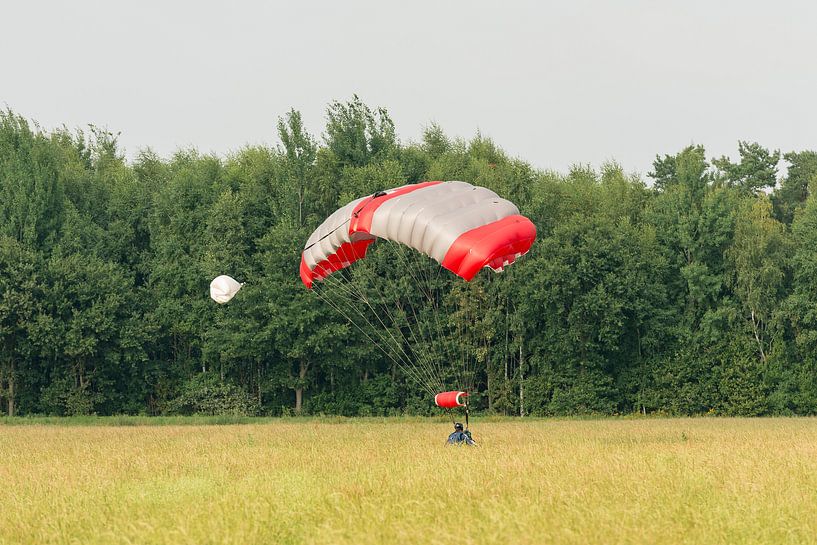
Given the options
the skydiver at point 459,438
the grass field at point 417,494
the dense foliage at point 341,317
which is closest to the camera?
the grass field at point 417,494

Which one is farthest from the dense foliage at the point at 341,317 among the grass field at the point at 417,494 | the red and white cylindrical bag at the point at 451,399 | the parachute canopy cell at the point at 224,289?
the red and white cylindrical bag at the point at 451,399

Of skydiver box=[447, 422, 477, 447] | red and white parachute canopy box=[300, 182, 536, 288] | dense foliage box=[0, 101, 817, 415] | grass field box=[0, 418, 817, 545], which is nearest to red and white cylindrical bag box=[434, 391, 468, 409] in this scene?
grass field box=[0, 418, 817, 545]

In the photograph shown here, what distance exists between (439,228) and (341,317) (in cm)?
2842

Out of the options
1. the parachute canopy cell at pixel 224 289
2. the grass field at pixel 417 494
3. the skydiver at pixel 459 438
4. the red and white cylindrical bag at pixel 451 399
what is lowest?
the grass field at pixel 417 494

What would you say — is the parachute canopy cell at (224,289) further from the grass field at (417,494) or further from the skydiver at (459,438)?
the skydiver at (459,438)

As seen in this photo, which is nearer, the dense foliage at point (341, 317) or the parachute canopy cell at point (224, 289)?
the parachute canopy cell at point (224, 289)

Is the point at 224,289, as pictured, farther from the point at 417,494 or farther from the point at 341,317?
the point at 341,317

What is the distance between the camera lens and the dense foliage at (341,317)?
143 ft

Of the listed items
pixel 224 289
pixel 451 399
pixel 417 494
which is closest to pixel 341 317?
pixel 224 289

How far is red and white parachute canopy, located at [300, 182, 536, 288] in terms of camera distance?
17.2 metres

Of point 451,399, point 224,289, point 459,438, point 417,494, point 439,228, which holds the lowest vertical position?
point 417,494

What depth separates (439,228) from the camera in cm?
1758

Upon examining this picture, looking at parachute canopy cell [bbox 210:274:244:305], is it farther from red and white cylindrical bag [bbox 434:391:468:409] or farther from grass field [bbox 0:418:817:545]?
red and white cylindrical bag [bbox 434:391:468:409]

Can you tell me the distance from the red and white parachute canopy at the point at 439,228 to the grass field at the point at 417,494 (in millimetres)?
3657
